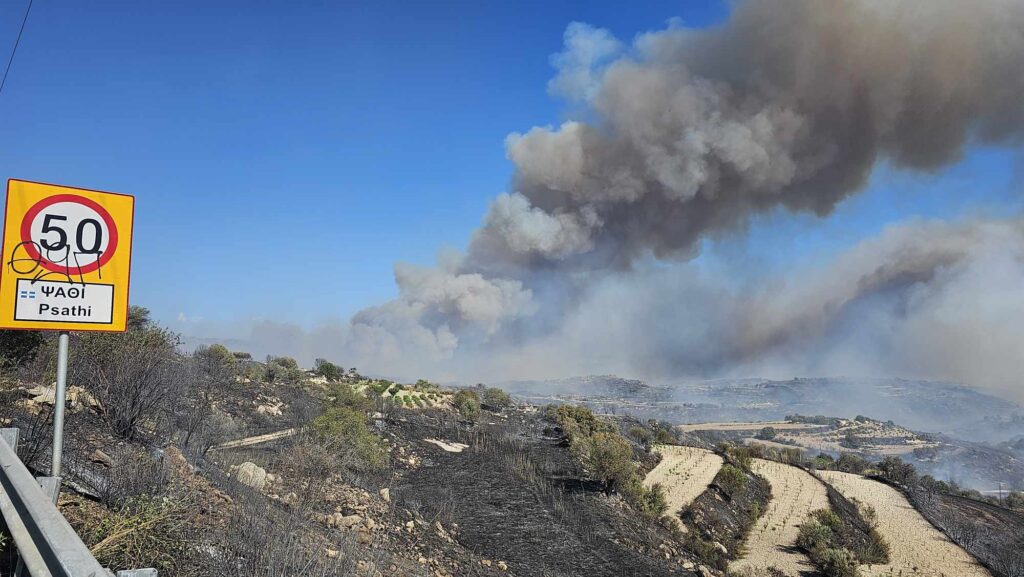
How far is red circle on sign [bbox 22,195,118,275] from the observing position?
3.52m

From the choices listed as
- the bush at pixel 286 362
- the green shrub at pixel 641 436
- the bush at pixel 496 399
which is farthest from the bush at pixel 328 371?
the green shrub at pixel 641 436

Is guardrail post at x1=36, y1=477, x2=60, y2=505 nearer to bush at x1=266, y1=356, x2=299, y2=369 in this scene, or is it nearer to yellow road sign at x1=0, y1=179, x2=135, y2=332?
yellow road sign at x1=0, y1=179, x2=135, y2=332

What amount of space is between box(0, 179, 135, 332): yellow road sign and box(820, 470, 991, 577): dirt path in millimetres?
16017

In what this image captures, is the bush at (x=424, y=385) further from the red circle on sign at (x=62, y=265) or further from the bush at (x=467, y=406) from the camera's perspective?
the red circle on sign at (x=62, y=265)

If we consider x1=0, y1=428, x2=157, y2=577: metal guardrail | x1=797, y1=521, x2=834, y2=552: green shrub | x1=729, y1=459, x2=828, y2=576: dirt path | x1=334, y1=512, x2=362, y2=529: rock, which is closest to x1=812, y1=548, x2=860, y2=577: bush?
x1=729, y1=459, x2=828, y2=576: dirt path

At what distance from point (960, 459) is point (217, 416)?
8649 cm

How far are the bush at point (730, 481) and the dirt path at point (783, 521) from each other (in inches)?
44.2

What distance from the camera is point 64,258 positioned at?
3641 millimetres

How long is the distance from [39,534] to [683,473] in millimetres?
21865

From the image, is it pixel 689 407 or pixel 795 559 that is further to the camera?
pixel 689 407

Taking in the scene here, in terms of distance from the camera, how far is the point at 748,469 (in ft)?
76.3

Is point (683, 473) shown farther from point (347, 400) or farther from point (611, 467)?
point (347, 400)

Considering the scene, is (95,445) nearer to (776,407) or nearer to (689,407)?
(689,407)

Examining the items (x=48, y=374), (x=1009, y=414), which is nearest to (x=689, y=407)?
(x=1009, y=414)
